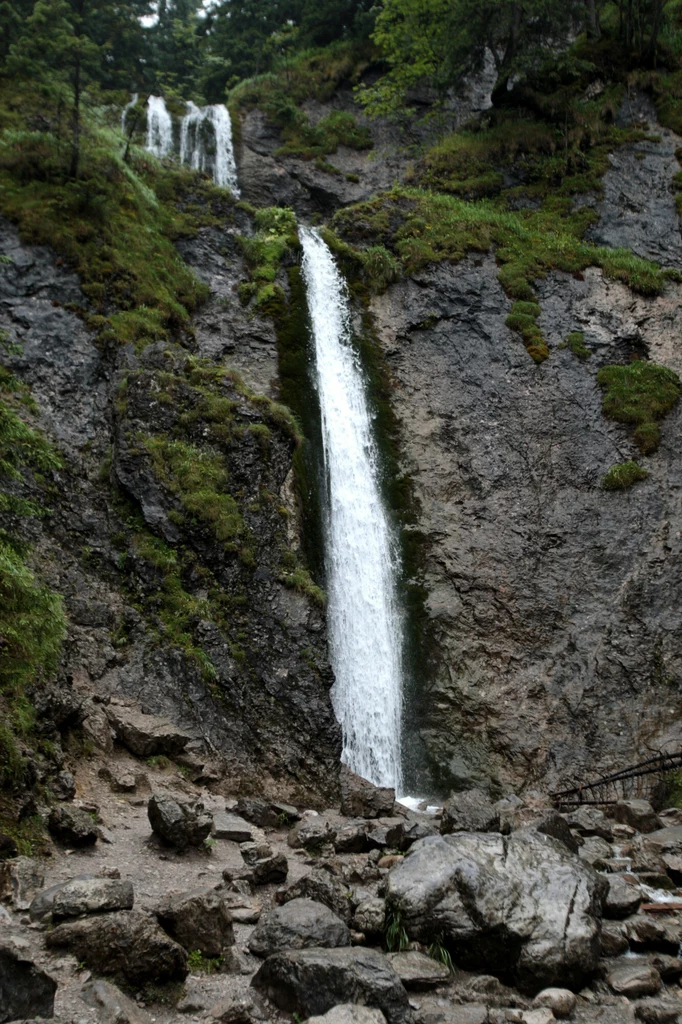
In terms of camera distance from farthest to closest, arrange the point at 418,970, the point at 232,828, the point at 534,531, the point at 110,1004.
Answer: 1. the point at 534,531
2. the point at 232,828
3. the point at 418,970
4. the point at 110,1004

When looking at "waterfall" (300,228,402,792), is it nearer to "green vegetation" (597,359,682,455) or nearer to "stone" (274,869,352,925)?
"green vegetation" (597,359,682,455)

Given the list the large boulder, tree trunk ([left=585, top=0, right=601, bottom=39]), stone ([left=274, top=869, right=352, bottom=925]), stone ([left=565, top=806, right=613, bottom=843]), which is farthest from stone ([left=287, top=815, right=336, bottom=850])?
tree trunk ([left=585, top=0, right=601, bottom=39])

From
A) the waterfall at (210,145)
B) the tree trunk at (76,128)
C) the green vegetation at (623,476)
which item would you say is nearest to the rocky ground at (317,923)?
the green vegetation at (623,476)

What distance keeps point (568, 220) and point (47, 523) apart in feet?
60.6

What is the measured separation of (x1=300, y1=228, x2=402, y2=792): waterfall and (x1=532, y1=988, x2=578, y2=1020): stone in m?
7.56

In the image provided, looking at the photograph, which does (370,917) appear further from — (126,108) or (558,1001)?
(126,108)

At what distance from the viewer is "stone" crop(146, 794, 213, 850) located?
7.29 meters

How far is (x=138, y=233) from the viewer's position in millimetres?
18625

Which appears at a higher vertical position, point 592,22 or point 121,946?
point 592,22

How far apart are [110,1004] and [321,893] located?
2.46 metres

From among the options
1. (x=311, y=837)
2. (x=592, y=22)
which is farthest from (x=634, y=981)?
(x=592, y=22)

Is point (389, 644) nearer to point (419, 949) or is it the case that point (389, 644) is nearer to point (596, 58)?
point (419, 949)

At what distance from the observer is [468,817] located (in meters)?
9.41

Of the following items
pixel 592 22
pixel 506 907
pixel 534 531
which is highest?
pixel 592 22
